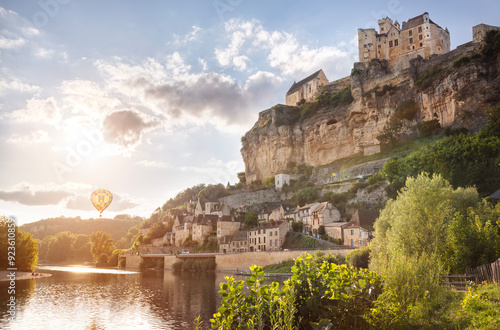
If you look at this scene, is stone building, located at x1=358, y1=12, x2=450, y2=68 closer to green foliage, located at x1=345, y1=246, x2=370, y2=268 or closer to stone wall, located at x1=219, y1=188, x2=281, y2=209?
stone wall, located at x1=219, y1=188, x2=281, y2=209

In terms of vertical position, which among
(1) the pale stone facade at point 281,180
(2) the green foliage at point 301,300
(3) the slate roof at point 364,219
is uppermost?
(1) the pale stone facade at point 281,180

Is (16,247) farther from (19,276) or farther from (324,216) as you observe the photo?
(324,216)

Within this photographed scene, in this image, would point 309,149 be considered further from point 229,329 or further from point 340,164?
point 229,329

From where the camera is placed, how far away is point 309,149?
7931 centimetres

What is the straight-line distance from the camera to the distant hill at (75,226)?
170 m

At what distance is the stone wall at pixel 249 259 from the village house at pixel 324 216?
885cm

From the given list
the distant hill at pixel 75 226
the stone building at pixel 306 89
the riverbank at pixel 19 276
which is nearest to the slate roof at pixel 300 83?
the stone building at pixel 306 89

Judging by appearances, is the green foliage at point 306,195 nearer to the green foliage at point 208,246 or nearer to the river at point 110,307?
the green foliage at point 208,246

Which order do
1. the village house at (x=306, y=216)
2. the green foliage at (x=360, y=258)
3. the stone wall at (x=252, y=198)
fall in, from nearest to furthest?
the green foliage at (x=360, y=258), the village house at (x=306, y=216), the stone wall at (x=252, y=198)

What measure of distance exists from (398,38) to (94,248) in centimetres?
8212

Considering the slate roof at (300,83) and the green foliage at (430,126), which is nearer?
the green foliage at (430,126)

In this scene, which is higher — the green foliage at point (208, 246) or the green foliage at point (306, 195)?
the green foliage at point (306, 195)

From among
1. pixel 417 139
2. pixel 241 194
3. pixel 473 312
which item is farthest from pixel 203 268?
pixel 473 312

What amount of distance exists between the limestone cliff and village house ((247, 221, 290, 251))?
74.3ft
